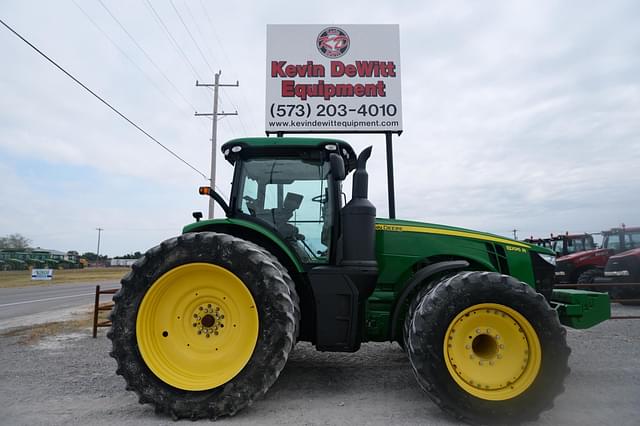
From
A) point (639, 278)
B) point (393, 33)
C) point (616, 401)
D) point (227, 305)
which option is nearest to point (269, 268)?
point (227, 305)

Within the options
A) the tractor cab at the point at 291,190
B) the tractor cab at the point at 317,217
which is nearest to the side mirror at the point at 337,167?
the tractor cab at the point at 317,217

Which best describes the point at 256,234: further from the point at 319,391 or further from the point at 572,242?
the point at 572,242

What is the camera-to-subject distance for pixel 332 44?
8.56 meters

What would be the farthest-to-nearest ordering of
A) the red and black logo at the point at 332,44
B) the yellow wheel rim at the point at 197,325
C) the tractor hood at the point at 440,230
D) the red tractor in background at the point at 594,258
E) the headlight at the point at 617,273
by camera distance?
the red tractor in background at the point at 594,258 → the headlight at the point at 617,273 → the red and black logo at the point at 332,44 → the tractor hood at the point at 440,230 → the yellow wheel rim at the point at 197,325

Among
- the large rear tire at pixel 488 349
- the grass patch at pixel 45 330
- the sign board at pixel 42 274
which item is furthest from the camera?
the sign board at pixel 42 274

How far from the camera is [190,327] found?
10.9ft

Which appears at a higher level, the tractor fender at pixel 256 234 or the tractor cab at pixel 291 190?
the tractor cab at pixel 291 190

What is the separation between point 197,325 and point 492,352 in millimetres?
2412

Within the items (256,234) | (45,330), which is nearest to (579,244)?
(256,234)

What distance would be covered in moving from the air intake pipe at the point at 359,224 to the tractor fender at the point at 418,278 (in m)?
0.38

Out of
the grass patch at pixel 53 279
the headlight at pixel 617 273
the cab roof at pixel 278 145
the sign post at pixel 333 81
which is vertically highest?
the sign post at pixel 333 81

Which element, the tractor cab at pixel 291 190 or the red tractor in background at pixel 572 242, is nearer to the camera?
the tractor cab at pixel 291 190

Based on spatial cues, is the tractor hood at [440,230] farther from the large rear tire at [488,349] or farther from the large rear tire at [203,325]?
the large rear tire at [203,325]

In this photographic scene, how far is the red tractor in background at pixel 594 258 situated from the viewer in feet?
37.0
